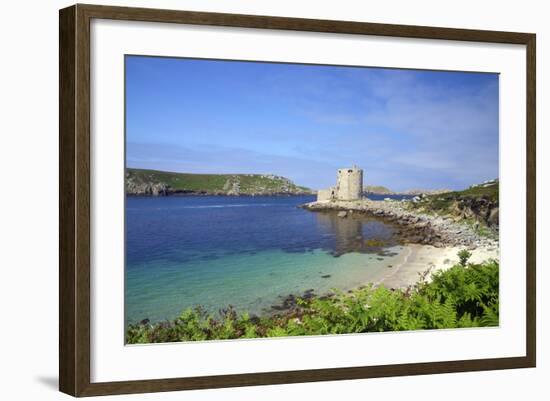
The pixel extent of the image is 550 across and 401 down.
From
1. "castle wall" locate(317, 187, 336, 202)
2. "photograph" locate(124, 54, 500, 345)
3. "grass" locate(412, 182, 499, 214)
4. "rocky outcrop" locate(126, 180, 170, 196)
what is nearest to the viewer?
"rocky outcrop" locate(126, 180, 170, 196)

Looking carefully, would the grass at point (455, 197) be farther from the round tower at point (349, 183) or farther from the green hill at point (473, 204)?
the round tower at point (349, 183)

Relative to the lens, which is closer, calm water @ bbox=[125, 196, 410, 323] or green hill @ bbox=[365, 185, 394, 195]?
calm water @ bbox=[125, 196, 410, 323]

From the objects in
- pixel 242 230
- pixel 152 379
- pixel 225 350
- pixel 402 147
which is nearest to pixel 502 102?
pixel 402 147

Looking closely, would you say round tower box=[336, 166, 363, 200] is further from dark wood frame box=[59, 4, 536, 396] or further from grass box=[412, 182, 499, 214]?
dark wood frame box=[59, 4, 536, 396]

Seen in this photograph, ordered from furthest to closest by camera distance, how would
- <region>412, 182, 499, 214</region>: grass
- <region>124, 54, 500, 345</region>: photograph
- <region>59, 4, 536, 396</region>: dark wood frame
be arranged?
<region>412, 182, 499, 214</region>: grass → <region>124, 54, 500, 345</region>: photograph → <region>59, 4, 536, 396</region>: dark wood frame

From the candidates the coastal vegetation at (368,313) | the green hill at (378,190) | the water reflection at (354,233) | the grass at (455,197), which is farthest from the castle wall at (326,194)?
the grass at (455,197)

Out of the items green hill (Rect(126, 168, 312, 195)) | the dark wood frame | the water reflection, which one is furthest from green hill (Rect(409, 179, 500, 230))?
the dark wood frame
